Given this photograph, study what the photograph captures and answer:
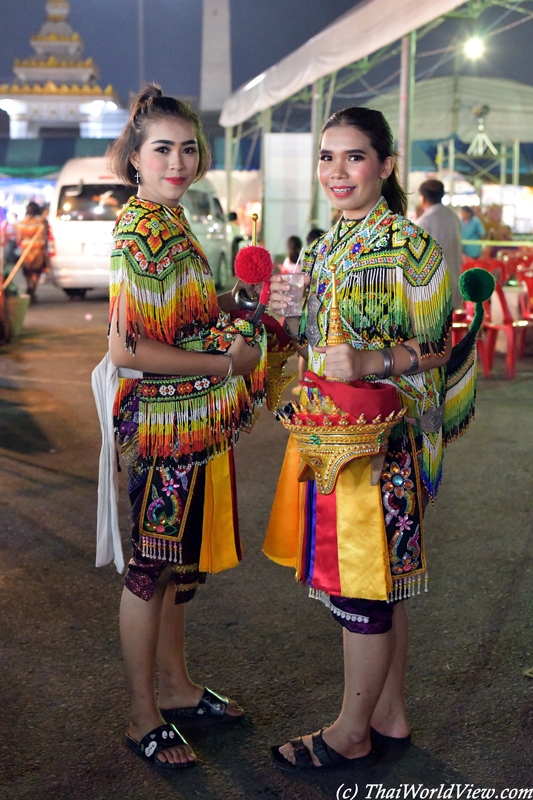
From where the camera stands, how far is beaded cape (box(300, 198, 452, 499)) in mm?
2035

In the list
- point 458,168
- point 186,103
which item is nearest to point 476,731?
point 186,103

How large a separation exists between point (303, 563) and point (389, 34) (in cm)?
669

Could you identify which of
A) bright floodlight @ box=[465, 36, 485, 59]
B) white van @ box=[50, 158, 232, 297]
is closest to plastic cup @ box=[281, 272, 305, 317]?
bright floodlight @ box=[465, 36, 485, 59]

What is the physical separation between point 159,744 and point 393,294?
4.60ft

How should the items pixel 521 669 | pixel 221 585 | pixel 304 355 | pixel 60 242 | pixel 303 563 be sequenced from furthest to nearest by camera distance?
pixel 60 242 < pixel 221 585 < pixel 521 669 < pixel 304 355 < pixel 303 563

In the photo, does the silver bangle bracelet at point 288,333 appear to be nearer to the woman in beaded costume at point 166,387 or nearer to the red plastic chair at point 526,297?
the woman in beaded costume at point 166,387

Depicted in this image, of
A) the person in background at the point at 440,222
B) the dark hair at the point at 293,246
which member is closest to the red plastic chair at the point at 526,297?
the person in background at the point at 440,222

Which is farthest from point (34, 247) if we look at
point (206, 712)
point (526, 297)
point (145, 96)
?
point (206, 712)

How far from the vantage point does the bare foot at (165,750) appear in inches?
90.4

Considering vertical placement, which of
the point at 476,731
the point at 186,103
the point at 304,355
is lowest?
the point at 476,731

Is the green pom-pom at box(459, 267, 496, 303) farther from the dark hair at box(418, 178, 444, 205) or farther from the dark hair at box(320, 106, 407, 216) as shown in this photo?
the dark hair at box(418, 178, 444, 205)

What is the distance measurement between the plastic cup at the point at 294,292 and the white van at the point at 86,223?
1133 cm

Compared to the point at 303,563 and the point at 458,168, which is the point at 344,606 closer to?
the point at 303,563

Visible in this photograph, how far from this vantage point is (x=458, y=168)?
16734 mm
